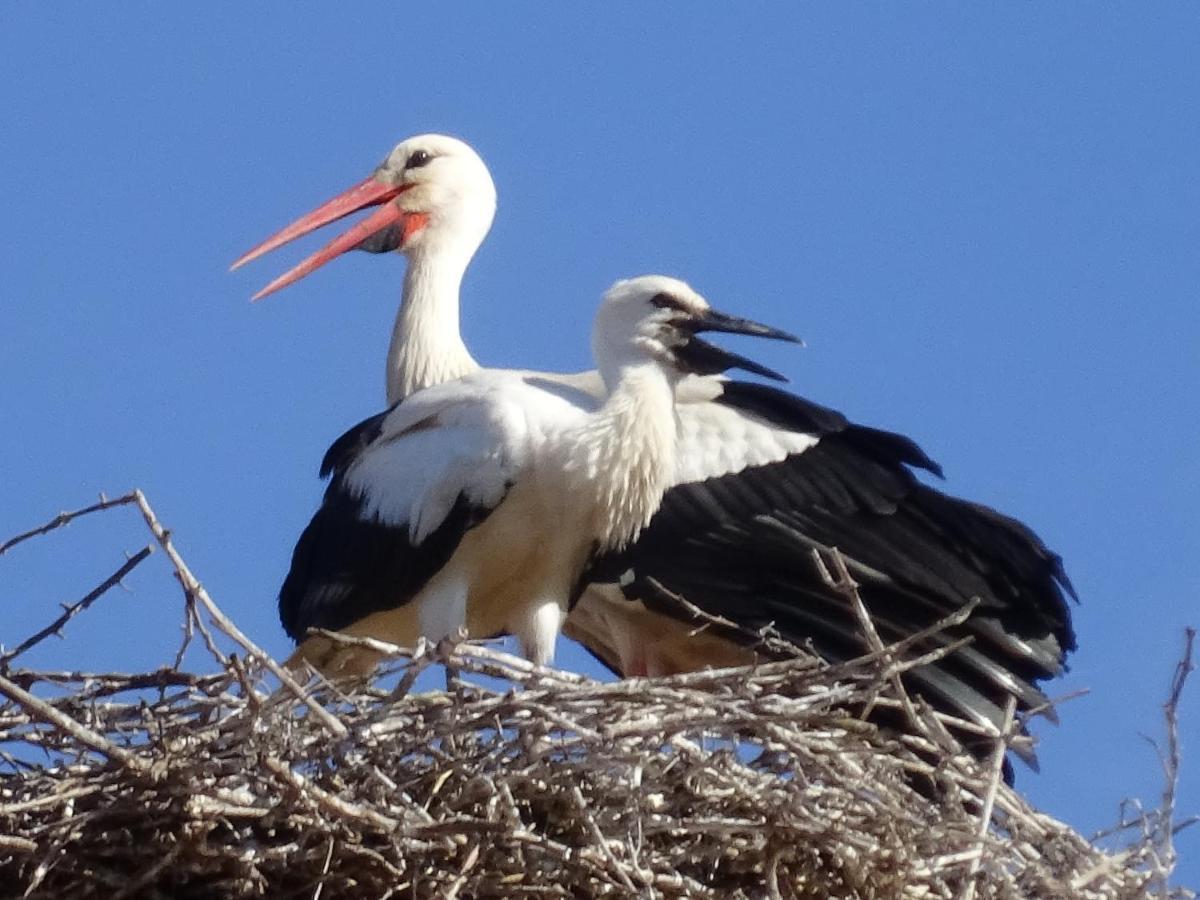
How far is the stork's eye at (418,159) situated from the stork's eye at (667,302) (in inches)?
67.9

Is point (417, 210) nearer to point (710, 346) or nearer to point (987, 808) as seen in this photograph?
point (710, 346)

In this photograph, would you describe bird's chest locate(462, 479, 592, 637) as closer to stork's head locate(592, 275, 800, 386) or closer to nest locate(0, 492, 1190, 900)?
stork's head locate(592, 275, 800, 386)

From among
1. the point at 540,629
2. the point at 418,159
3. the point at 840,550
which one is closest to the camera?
the point at 540,629

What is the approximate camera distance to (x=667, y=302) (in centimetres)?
747

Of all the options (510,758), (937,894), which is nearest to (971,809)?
(937,894)

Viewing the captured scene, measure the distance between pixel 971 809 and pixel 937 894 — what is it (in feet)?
2.14

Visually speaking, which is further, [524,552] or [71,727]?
[524,552]

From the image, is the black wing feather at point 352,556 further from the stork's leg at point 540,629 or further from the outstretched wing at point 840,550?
the outstretched wing at point 840,550

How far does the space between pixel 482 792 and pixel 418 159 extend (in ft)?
12.5

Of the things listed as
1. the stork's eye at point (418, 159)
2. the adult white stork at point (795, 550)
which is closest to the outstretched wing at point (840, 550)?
the adult white stork at point (795, 550)

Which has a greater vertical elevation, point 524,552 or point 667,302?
point 667,302

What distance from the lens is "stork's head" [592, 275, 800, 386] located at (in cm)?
743

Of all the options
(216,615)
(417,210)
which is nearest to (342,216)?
(417,210)

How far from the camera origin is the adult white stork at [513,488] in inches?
287
